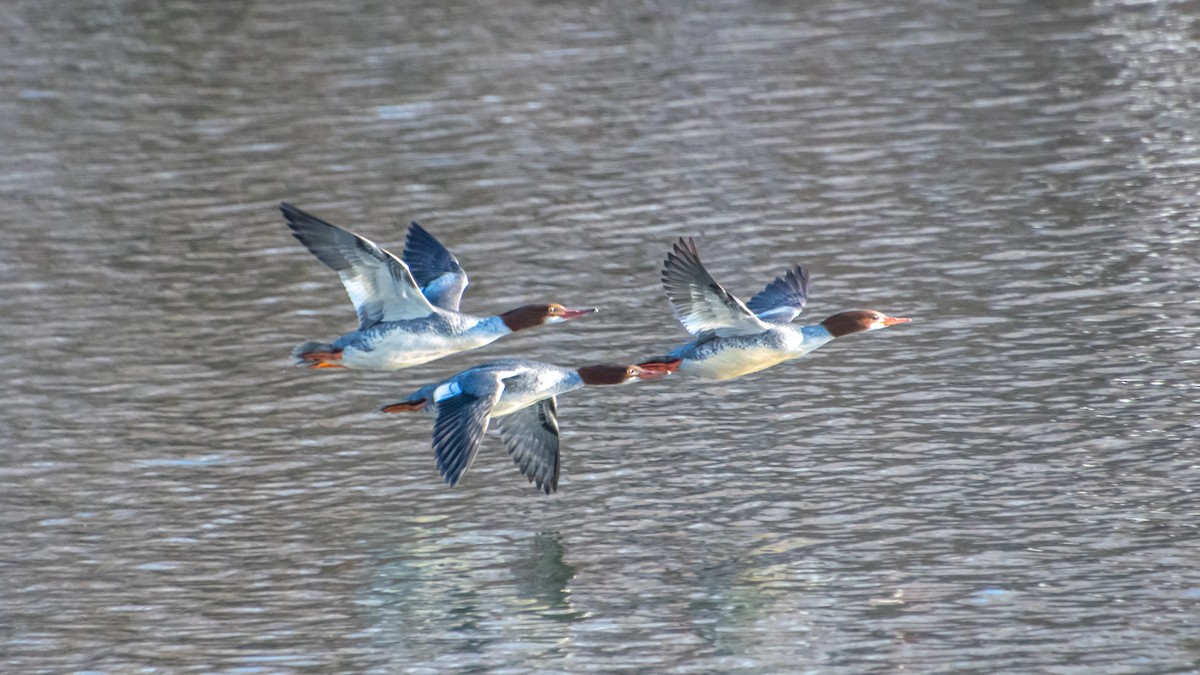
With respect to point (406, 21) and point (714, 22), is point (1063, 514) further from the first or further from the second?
point (406, 21)

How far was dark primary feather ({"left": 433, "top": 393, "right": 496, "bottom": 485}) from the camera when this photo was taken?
500 inches

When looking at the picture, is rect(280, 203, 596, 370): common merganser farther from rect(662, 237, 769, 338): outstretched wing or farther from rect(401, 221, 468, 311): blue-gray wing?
rect(662, 237, 769, 338): outstretched wing

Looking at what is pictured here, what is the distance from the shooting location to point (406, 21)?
33.6 metres

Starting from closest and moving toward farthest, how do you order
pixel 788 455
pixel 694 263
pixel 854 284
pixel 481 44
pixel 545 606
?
pixel 545 606, pixel 694 263, pixel 788 455, pixel 854 284, pixel 481 44

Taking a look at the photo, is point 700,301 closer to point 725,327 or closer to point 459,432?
point 725,327

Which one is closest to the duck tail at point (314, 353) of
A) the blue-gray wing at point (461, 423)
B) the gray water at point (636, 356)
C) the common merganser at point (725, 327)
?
the gray water at point (636, 356)

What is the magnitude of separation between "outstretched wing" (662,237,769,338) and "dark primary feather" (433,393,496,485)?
68.4 inches

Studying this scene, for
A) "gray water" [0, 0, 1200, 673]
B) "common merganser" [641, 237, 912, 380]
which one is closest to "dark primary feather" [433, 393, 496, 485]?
"gray water" [0, 0, 1200, 673]

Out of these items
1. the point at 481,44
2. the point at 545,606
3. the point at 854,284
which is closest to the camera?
the point at 545,606

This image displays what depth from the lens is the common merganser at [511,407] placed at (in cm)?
1291

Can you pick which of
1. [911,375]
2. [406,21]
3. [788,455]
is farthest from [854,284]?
[406,21]

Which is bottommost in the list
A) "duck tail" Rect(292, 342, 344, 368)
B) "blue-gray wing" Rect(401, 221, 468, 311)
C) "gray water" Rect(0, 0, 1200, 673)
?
"gray water" Rect(0, 0, 1200, 673)

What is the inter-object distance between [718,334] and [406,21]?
2093cm

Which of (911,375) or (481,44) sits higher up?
(481,44)
